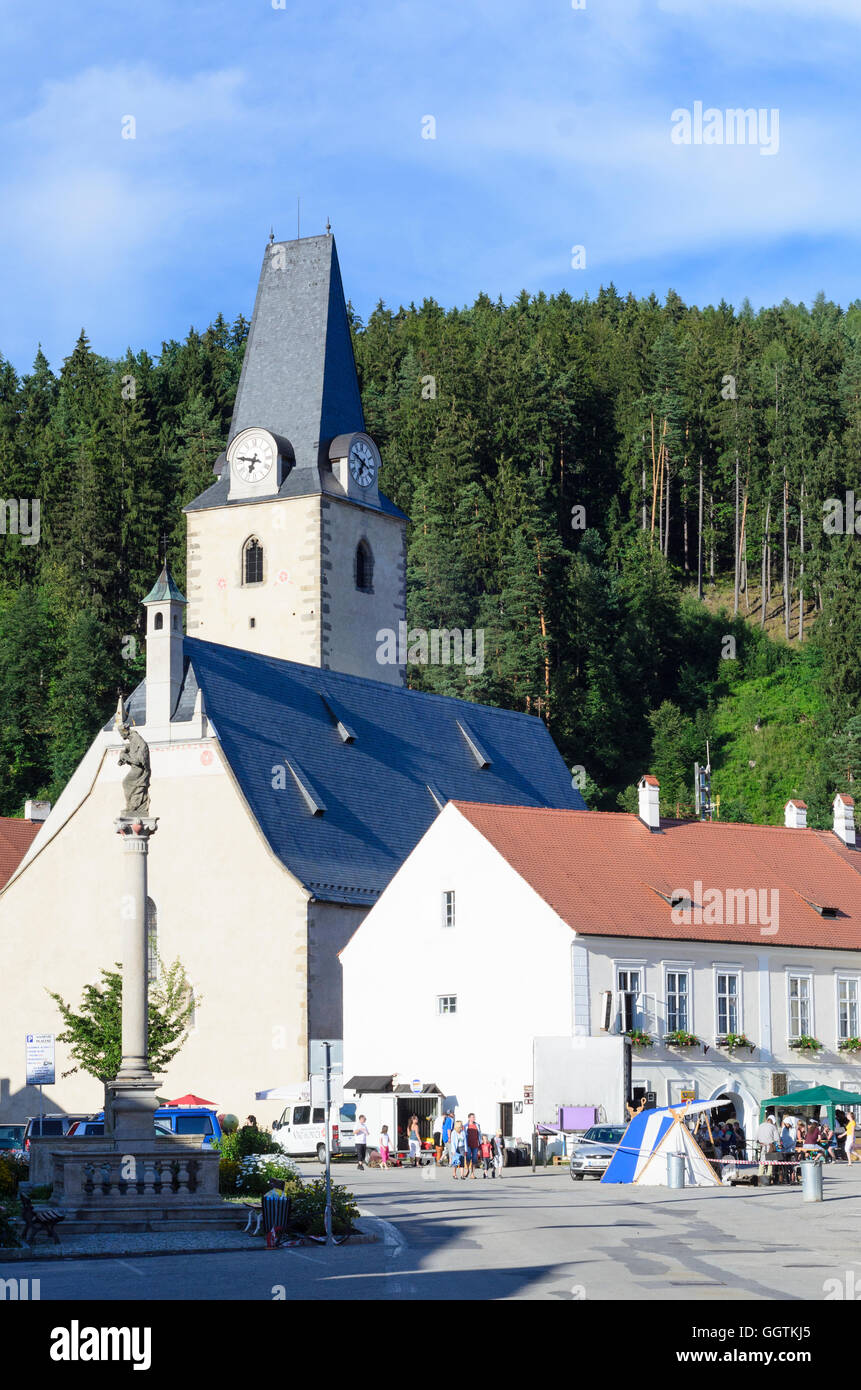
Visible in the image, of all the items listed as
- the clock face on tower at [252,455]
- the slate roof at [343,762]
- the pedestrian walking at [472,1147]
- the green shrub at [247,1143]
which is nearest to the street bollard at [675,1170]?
the pedestrian walking at [472,1147]

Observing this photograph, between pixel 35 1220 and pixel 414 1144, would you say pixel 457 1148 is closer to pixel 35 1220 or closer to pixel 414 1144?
pixel 414 1144

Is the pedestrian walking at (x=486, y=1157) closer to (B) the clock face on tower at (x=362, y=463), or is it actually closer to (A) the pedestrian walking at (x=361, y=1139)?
(A) the pedestrian walking at (x=361, y=1139)

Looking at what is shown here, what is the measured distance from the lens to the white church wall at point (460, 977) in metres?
46.6

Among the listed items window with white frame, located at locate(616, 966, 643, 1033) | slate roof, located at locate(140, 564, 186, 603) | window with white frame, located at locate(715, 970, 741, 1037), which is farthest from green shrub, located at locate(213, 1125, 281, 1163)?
slate roof, located at locate(140, 564, 186, 603)

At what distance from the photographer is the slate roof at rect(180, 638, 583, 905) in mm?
53812

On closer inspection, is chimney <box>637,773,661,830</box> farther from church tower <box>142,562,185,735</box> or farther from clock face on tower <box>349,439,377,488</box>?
clock face on tower <box>349,439,377,488</box>

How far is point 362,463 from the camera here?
217 ft

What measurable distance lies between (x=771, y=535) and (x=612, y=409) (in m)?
13.7

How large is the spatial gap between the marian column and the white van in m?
14.6

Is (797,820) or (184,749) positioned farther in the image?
(797,820)

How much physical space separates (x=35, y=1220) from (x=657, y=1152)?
1457cm
